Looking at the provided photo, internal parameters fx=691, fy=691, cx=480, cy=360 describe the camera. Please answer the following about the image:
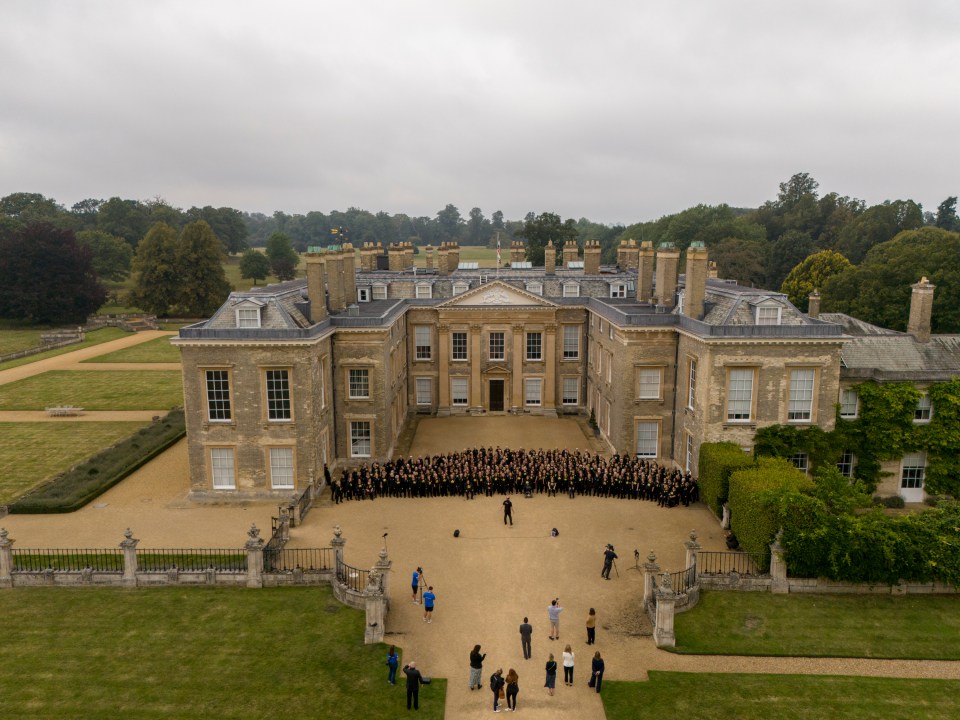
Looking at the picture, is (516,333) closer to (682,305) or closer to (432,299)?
(432,299)

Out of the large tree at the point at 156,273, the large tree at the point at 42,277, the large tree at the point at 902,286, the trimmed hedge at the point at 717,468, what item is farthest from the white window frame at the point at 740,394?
the large tree at the point at 42,277

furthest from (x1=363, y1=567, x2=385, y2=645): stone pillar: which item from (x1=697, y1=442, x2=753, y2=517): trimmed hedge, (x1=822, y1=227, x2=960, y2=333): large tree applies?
(x1=822, y1=227, x2=960, y2=333): large tree

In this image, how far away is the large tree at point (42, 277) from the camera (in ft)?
287

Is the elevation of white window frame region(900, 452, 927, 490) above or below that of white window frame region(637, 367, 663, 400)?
below

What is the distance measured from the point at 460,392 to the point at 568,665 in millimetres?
31170

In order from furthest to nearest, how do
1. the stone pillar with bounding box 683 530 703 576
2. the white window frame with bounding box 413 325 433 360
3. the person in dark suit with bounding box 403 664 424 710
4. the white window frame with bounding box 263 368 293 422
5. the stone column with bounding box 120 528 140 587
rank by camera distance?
the white window frame with bounding box 413 325 433 360 → the white window frame with bounding box 263 368 293 422 → the stone column with bounding box 120 528 140 587 → the stone pillar with bounding box 683 530 703 576 → the person in dark suit with bounding box 403 664 424 710

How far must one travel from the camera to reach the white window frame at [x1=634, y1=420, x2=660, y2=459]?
36906mm

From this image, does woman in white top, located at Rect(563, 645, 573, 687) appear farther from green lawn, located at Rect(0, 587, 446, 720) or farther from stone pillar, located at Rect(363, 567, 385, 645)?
stone pillar, located at Rect(363, 567, 385, 645)

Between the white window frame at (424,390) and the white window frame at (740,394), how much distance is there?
22820mm

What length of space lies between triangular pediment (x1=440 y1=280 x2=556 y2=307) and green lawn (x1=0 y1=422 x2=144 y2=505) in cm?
2306

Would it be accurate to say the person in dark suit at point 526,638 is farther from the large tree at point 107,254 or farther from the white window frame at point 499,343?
the large tree at point 107,254

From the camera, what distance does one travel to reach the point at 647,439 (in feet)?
122


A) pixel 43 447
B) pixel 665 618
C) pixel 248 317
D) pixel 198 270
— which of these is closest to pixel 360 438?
pixel 248 317

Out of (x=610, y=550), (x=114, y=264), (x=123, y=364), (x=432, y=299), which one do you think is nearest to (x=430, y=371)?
(x=432, y=299)
